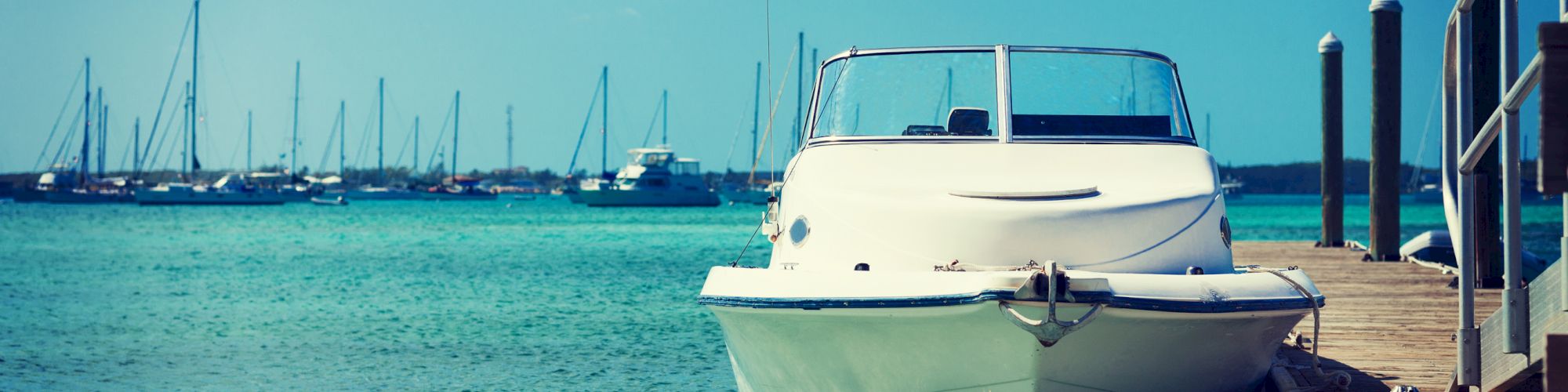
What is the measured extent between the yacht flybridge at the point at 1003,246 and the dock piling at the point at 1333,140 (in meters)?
9.16

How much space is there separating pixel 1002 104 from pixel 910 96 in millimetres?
560

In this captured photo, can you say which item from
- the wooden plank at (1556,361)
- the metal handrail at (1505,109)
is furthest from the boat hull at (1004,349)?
the wooden plank at (1556,361)

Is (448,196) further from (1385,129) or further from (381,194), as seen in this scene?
(1385,129)

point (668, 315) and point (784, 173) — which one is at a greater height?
point (784, 173)

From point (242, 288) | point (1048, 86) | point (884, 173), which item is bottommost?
point (242, 288)

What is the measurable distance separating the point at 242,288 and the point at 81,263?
416 inches

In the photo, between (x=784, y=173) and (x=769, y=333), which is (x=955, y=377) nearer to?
(x=769, y=333)

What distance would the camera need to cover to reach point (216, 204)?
9919 centimetres

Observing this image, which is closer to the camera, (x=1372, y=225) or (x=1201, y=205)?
(x=1201, y=205)

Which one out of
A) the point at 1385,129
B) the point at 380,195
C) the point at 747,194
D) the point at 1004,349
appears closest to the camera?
the point at 1004,349

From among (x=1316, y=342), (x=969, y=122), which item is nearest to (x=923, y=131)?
(x=969, y=122)

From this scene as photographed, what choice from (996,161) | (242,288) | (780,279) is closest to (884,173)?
(996,161)

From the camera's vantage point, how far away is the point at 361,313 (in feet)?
68.4

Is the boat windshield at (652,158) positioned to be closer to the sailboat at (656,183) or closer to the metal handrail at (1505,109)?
the sailboat at (656,183)
